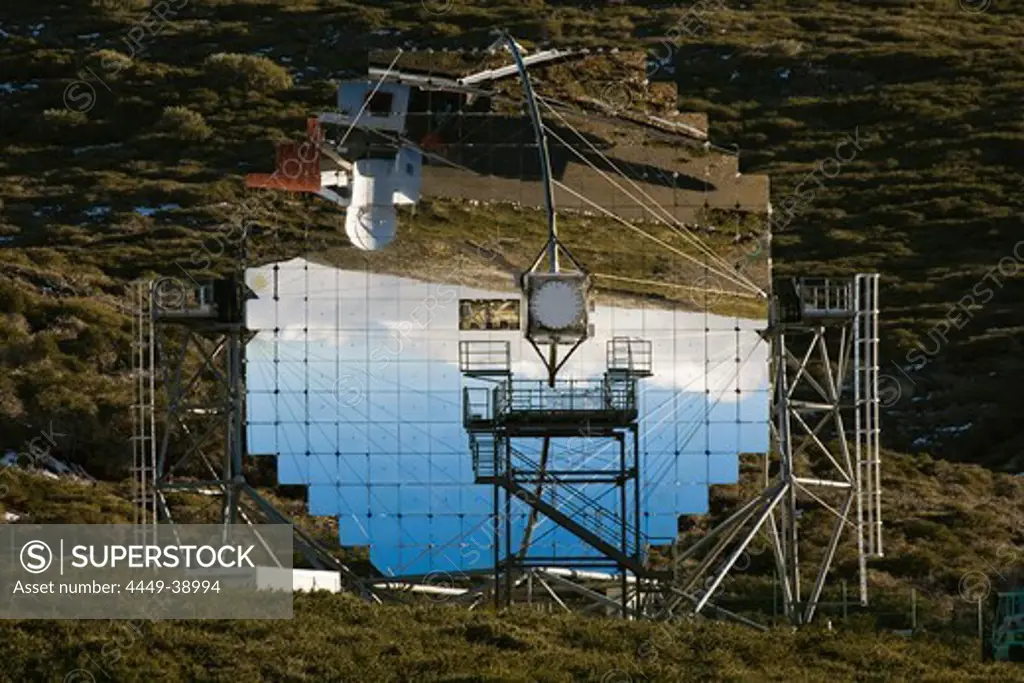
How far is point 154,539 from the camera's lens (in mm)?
39906

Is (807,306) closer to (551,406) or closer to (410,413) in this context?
(551,406)

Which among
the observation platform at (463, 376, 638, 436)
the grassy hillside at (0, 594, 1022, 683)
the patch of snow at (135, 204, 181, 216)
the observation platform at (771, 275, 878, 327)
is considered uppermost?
the patch of snow at (135, 204, 181, 216)

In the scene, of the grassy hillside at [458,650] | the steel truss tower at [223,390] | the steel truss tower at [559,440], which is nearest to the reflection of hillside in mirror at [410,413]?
the steel truss tower at [559,440]

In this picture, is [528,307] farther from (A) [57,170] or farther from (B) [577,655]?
(A) [57,170]

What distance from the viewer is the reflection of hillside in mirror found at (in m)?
39.2

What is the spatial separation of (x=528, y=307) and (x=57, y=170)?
52.8 m

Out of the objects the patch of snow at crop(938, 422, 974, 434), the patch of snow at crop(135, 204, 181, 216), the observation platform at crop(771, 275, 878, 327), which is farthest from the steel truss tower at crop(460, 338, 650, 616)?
the patch of snow at crop(135, 204, 181, 216)

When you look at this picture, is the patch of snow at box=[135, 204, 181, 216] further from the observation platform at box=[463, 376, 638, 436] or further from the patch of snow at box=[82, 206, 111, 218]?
the observation platform at box=[463, 376, 638, 436]

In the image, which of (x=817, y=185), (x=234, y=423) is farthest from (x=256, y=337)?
(x=817, y=185)

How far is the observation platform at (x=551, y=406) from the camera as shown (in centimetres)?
3834

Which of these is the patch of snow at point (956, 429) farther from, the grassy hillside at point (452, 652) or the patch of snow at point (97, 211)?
the grassy hillside at point (452, 652)

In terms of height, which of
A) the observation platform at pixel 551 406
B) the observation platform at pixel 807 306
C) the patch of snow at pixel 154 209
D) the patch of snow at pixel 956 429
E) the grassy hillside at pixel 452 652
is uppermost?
the patch of snow at pixel 154 209

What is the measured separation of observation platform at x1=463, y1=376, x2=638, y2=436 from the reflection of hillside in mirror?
26 centimetres

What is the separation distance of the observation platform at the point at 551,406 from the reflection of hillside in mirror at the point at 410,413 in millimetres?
265
